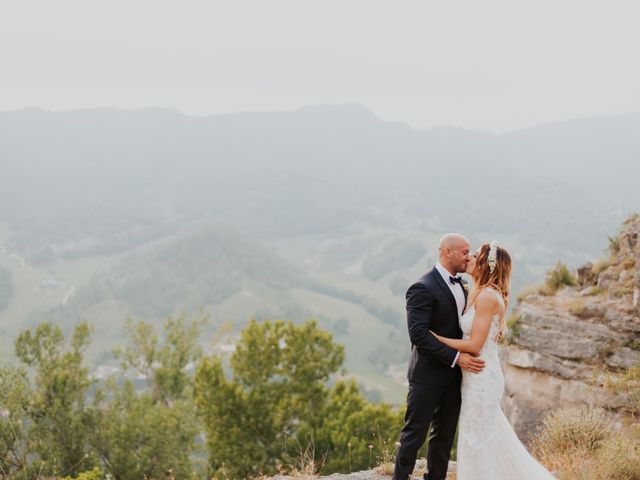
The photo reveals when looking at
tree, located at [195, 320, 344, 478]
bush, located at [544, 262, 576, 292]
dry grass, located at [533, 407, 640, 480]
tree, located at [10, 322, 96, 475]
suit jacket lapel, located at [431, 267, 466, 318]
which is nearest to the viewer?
suit jacket lapel, located at [431, 267, 466, 318]

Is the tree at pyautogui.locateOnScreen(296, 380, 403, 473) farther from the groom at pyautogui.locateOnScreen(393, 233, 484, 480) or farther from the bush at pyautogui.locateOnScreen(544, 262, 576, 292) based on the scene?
the groom at pyautogui.locateOnScreen(393, 233, 484, 480)

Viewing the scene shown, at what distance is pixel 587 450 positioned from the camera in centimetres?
723

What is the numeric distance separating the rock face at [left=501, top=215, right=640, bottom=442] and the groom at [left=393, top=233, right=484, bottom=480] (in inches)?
222

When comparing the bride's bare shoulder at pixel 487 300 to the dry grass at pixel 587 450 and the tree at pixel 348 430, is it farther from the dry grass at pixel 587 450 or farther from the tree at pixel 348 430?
the tree at pixel 348 430

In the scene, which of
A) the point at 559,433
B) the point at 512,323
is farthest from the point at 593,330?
the point at 559,433

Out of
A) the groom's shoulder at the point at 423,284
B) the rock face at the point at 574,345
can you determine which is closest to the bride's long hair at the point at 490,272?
the groom's shoulder at the point at 423,284


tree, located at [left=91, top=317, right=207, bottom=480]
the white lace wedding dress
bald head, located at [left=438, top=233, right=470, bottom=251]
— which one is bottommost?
tree, located at [left=91, top=317, right=207, bottom=480]

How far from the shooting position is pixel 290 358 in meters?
27.1

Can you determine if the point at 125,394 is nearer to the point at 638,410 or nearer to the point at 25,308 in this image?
the point at 638,410

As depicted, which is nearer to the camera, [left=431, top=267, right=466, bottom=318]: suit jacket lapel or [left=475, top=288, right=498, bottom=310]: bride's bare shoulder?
[left=475, top=288, right=498, bottom=310]: bride's bare shoulder

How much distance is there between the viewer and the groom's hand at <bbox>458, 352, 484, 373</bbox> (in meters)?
5.64

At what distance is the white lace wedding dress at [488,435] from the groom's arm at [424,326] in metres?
0.50

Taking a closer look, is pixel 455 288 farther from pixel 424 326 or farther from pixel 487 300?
pixel 424 326

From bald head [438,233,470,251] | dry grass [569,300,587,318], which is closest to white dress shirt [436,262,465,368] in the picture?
bald head [438,233,470,251]
